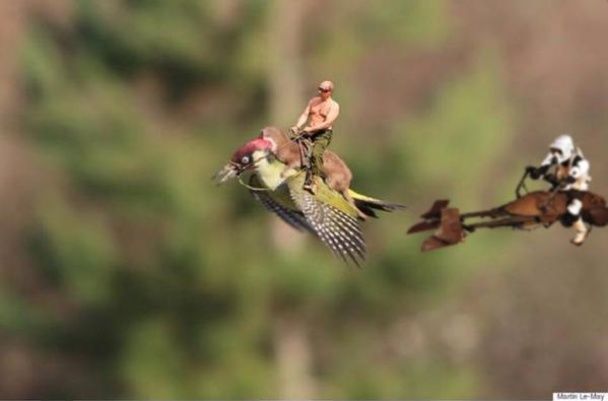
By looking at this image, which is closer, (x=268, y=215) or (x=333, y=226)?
(x=333, y=226)

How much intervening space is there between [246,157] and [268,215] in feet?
42.5

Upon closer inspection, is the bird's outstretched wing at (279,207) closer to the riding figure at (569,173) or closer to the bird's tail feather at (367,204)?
the bird's tail feather at (367,204)

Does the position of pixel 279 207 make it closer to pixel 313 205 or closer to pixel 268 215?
pixel 313 205

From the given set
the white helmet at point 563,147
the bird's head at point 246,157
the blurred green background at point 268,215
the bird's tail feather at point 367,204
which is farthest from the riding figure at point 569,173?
the blurred green background at point 268,215

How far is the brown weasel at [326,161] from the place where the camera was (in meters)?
1.52

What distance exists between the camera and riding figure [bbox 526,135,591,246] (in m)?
1.54

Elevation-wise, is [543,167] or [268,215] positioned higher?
[268,215]

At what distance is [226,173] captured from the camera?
1463 millimetres

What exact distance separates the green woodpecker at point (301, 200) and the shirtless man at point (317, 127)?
0.03 ft

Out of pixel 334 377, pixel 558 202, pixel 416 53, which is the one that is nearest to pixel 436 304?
pixel 334 377

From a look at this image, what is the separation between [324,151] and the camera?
1.53 metres

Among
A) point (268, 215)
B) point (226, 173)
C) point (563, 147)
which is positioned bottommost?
point (226, 173)

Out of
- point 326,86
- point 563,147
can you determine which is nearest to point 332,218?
point 326,86

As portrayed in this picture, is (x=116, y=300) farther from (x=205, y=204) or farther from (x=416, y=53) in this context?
(x=416, y=53)
